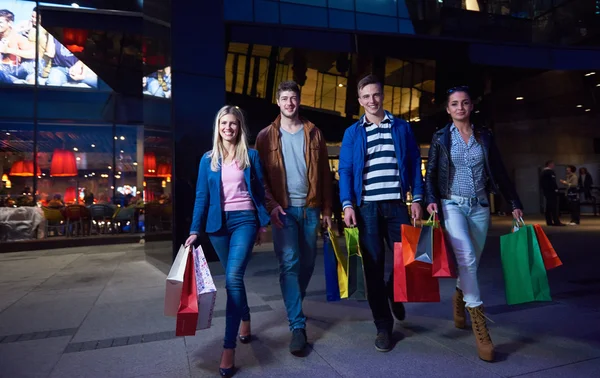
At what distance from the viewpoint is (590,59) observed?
48.2 feet

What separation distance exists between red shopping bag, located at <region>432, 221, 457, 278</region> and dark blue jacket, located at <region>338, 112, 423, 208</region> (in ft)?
1.32

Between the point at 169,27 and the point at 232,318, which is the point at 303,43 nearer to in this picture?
the point at 169,27

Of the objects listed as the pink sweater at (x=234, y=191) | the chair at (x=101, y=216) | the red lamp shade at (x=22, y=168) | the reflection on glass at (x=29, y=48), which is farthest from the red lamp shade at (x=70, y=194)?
the pink sweater at (x=234, y=191)

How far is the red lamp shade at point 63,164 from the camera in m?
16.0

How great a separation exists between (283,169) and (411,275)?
1299mm

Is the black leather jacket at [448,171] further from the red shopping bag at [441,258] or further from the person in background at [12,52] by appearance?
the person in background at [12,52]

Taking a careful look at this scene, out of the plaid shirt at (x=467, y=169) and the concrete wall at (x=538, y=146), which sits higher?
the concrete wall at (x=538, y=146)

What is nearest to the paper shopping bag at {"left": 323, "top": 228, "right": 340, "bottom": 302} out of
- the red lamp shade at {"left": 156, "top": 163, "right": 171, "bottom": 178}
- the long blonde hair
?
the long blonde hair

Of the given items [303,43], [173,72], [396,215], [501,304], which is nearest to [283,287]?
[396,215]

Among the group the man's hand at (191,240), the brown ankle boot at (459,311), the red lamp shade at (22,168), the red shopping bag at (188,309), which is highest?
the red lamp shade at (22,168)

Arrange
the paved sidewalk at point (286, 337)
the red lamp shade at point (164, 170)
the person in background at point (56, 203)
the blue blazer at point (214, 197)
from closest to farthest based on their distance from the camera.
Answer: the paved sidewalk at point (286, 337) → the blue blazer at point (214, 197) → the red lamp shade at point (164, 170) → the person in background at point (56, 203)

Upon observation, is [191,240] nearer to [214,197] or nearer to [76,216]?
[214,197]

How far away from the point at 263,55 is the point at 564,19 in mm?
12289

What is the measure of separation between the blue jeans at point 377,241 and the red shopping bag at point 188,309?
1.38 metres
